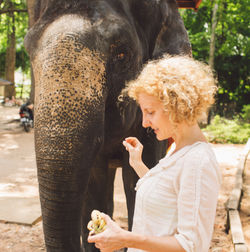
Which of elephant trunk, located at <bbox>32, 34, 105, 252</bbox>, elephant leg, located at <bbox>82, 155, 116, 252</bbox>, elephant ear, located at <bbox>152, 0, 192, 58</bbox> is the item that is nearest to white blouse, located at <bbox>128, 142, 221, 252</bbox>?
elephant trunk, located at <bbox>32, 34, 105, 252</bbox>

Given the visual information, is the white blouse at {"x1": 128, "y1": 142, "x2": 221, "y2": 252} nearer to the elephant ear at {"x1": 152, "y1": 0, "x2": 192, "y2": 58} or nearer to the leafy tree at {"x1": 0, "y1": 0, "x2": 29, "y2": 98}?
the elephant ear at {"x1": 152, "y1": 0, "x2": 192, "y2": 58}

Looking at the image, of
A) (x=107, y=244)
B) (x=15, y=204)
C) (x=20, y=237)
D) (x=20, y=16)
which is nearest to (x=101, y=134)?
(x=107, y=244)

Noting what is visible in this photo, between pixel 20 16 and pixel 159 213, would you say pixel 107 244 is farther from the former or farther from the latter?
pixel 20 16

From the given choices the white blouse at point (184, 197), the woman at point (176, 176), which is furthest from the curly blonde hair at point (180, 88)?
the white blouse at point (184, 197)

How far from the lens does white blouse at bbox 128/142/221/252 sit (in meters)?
1.19

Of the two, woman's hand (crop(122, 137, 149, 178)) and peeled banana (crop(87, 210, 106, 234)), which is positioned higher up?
woman's hand (crop(122, 137, 149, 178))

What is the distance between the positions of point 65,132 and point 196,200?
80cm

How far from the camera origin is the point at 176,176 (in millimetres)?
1267

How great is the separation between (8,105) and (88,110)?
2130 centimetres

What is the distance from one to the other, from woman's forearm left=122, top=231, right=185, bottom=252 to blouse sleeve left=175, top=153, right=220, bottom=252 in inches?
0.9

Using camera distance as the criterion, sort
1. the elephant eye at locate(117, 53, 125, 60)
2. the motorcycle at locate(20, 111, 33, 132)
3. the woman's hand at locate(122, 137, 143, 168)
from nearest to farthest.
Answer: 1. the woman's hand at locate(122, 137, 143, 168)
2. the elephant eye at locate(117, 53, 125, 60)
3. the motorcycle at locate(20, 111, 33, 132)

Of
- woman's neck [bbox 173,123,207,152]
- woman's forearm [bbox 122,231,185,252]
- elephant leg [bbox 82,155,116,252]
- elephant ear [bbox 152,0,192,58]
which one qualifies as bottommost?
elephant leg [bbox 82,155,116,252]

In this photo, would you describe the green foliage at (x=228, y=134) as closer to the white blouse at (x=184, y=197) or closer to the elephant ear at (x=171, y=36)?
the elephant ear at (x=171, y=36)

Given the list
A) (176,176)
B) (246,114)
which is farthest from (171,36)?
(246,114)
